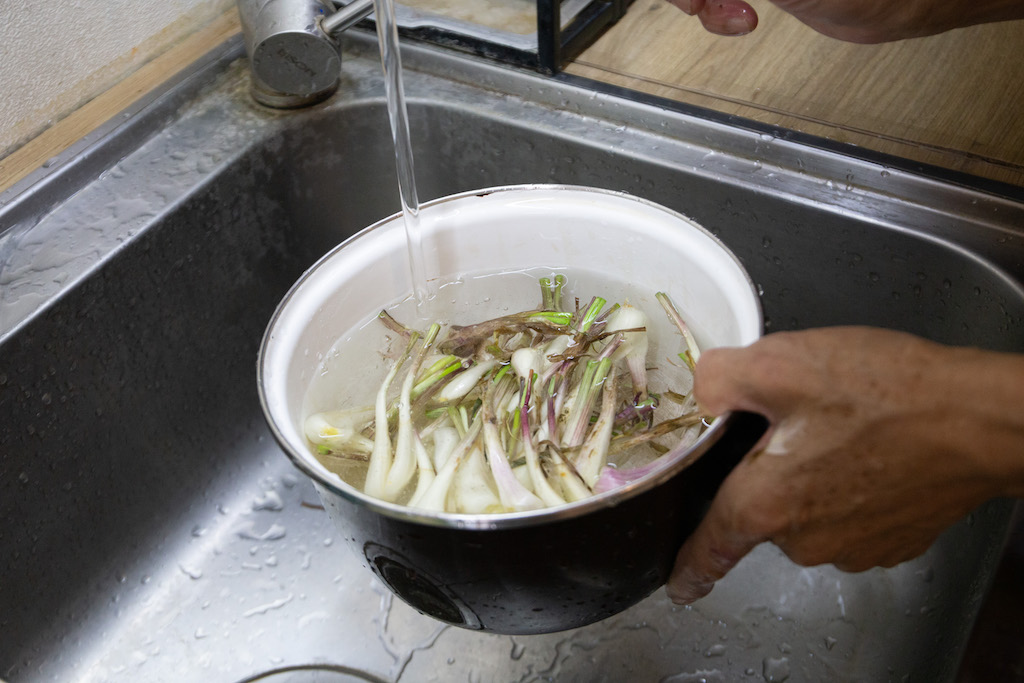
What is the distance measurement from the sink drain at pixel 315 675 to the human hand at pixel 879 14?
26.8 inches

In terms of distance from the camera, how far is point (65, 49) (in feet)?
2.67

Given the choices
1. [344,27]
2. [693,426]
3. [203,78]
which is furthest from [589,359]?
[203,78]

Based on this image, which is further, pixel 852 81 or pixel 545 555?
pixel 852 81

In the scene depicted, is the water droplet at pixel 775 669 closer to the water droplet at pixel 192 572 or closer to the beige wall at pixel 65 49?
the water droplet at pixel 192 572

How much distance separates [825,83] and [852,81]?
23mm

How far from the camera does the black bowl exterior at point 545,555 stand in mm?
470

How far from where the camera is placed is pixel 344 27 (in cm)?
80

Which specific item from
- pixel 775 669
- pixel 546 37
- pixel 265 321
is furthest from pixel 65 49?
pixel 775 669

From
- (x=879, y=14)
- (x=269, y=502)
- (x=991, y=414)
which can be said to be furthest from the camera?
(x=269, y=502)

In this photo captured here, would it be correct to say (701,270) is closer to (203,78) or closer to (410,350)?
(410,350)

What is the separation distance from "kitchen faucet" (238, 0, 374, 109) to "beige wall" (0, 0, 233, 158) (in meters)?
0.14

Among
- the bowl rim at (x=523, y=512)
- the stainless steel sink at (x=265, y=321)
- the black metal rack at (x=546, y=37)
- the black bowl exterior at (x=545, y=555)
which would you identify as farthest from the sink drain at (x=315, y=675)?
the black metal rack at (x=546, y=37)

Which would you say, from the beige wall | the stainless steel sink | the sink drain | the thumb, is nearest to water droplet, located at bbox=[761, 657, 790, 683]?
the stainless steel sink

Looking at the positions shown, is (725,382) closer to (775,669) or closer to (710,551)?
(710,551)
